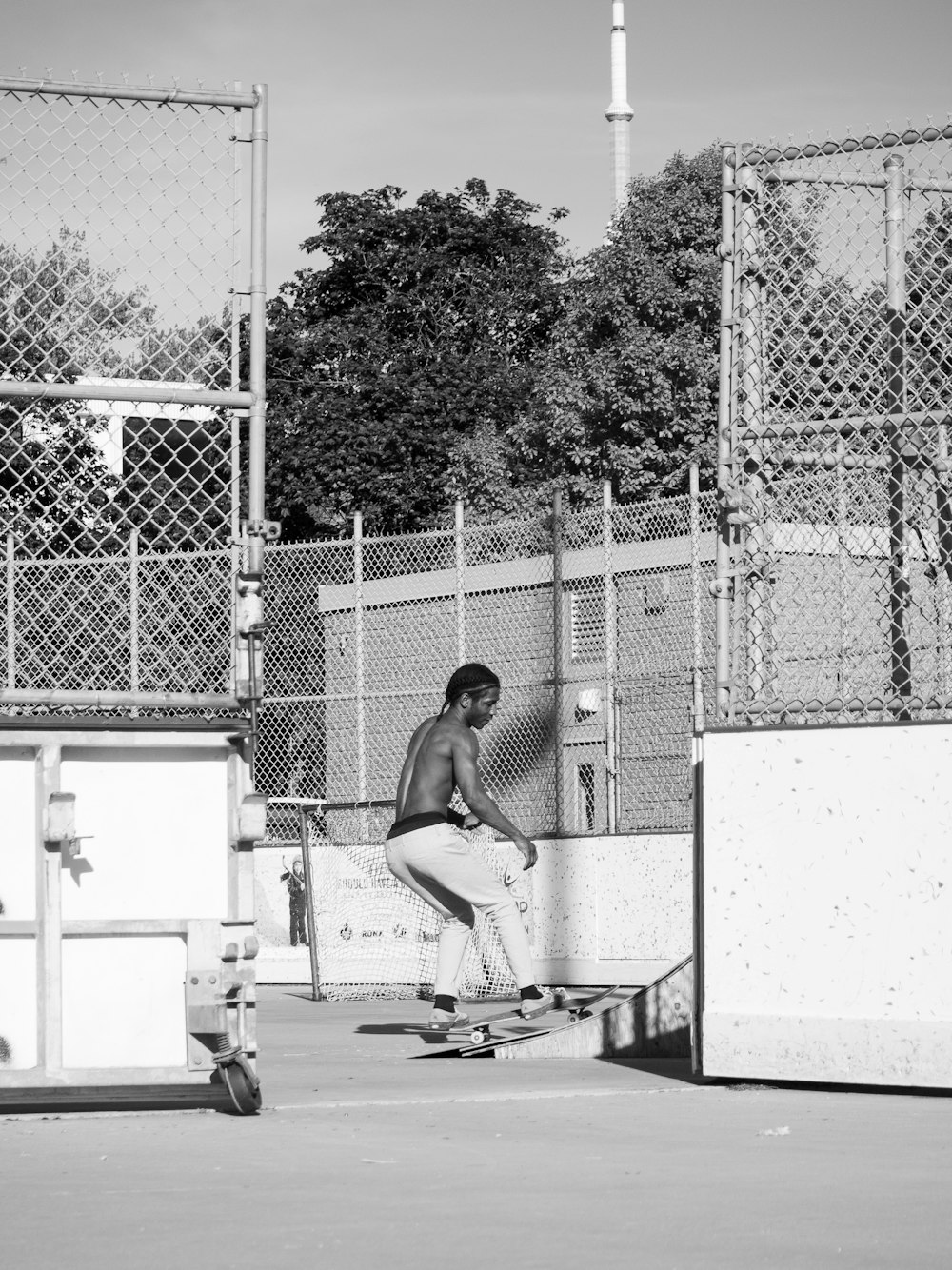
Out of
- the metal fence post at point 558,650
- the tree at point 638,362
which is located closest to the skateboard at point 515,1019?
the metal fence post at point 558,650

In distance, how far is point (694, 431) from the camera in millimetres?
38062

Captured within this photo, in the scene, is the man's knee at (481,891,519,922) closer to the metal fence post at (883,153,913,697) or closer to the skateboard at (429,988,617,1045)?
the skateboard at (429,988,617,1045)

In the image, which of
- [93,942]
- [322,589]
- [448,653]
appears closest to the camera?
[93,942]

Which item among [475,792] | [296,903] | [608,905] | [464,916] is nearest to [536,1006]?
[464,916]

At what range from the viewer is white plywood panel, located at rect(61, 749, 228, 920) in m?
6.96

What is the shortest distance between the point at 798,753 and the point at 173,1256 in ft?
12.6

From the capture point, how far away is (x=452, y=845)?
10195 mm

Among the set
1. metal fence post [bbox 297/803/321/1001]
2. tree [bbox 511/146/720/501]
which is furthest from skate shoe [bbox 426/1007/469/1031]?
tree [bbox 511/146/720/501]

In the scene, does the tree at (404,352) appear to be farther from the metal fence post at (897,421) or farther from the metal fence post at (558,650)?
the metal fence post at (897,421)

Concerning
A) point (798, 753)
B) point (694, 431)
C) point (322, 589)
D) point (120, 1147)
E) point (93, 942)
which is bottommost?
point (120, 1147)

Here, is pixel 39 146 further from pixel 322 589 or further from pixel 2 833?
pixel 322 589

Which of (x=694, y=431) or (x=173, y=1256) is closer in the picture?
(x=173, y=1256)

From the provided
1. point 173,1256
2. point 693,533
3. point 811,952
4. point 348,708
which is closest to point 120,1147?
point 173,1256

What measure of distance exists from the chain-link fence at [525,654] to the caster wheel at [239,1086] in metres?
8.21
